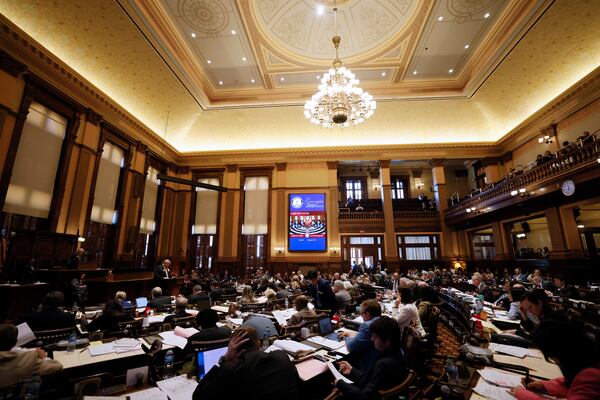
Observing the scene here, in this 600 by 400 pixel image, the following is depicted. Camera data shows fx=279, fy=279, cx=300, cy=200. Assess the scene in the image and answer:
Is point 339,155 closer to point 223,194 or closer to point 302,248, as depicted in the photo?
point 302,248

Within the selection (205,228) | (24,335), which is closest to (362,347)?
(24,335)

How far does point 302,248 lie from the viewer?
13.3 meters

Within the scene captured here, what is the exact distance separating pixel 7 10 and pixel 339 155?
11788mm

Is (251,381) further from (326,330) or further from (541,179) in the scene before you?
(541,179)

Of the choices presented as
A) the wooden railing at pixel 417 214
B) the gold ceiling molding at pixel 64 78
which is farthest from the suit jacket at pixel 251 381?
the wooden railing at pixel 417 214

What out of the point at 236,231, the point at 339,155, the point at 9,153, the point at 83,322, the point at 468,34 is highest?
the point at 468,34

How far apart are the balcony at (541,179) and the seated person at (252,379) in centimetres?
875

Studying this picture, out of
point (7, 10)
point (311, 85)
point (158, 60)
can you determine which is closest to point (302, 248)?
point (311, 85)

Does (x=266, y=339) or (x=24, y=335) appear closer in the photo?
(x=24, y=335)

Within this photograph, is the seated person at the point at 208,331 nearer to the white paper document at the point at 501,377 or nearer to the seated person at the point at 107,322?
the seated person at the point at 107,322

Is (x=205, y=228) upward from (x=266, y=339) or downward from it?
upward

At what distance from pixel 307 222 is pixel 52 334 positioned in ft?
36.5

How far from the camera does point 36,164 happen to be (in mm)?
7402

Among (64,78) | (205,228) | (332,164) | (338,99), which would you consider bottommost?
(205,228)
